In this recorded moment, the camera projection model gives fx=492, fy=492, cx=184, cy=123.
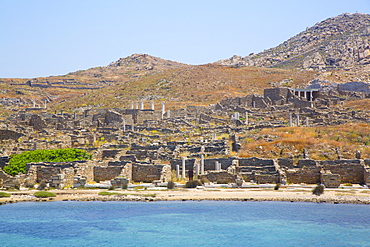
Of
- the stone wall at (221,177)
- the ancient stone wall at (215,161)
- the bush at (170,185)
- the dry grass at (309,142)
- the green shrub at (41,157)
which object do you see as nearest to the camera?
the bush at (170,185)

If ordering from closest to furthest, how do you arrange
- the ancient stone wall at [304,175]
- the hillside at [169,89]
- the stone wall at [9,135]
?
1. the ancient stone wall at [304,175]
2. the stone wall at [9,135]
3. the hillside at [169,89]

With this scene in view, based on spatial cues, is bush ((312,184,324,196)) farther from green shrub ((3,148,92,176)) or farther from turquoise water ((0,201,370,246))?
green shrub ((3,148,92,176))

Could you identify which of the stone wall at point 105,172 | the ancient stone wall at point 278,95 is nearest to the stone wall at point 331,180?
the stone wall at point 105,172

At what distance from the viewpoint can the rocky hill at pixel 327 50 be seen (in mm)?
146625

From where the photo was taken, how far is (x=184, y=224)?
2348 centimetres

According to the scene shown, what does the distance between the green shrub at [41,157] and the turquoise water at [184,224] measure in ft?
26.0

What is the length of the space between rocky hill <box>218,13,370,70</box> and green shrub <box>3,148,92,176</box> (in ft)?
336

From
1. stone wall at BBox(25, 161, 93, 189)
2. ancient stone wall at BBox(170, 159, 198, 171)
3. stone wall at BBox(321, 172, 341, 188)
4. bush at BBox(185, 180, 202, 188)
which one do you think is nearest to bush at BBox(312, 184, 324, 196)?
stone wall at BBox(321, 172, 341, 188)

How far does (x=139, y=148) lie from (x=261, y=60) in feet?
466

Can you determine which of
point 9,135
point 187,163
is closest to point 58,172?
point 187,163

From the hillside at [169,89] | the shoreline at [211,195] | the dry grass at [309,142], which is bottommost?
the shoreline at [211,195]

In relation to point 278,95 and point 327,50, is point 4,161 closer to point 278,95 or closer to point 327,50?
point 278,95

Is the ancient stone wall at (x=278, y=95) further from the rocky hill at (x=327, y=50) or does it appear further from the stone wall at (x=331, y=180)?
the rocky hill at (x=327, y=50)

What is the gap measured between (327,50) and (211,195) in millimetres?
143057
